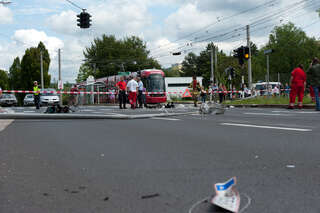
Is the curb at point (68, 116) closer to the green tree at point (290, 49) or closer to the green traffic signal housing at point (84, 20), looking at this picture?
the green traffic signal housing at point (84, 20)

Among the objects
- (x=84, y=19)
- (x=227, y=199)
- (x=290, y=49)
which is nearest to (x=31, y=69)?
(x=84, y=19)

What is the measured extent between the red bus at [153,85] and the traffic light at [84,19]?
12334mm

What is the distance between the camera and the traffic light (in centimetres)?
2130

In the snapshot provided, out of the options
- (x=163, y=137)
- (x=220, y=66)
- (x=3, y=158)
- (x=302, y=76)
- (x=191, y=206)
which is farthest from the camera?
(x=220, y=66)

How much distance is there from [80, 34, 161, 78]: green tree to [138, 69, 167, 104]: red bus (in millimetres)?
34988

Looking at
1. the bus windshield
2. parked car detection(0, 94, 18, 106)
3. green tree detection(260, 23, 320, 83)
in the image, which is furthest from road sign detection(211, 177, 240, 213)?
green tree detection(260, 23, 320, 83)

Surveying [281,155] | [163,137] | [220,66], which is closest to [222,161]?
[281,155]

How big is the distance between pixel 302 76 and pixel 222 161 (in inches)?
483

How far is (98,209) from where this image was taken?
284 cm

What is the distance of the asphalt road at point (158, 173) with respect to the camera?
2932 millimetres

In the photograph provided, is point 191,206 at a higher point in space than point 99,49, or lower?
lower

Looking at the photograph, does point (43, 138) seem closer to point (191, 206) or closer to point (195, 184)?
point (195, 184)

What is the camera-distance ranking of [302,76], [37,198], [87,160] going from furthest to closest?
[302,76]
[87,160]
[37,198]

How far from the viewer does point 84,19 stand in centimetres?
2134
